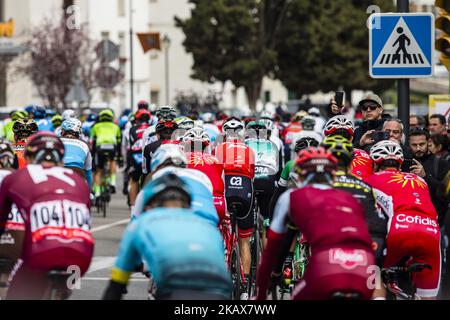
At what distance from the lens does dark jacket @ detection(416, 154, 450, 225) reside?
12484 mm

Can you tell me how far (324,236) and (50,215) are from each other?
5.86 feet

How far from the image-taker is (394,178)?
34.7ft

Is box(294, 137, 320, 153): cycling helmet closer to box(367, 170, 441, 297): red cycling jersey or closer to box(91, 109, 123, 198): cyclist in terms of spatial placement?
box(367, 170, 441, 297): red cycling jersey

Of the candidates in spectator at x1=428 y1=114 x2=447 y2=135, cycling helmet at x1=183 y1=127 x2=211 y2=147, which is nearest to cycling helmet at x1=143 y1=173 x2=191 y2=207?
cycling helmet at x1=183 y1=127 x2=211 y2=147

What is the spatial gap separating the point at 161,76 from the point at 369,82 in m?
16.7

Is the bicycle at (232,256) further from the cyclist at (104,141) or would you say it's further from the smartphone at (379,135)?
the cyclist at (104,141)

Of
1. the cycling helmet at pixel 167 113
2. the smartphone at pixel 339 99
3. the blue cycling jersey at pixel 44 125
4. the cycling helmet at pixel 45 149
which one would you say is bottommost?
the blue cycling jersey at pixel 44 125

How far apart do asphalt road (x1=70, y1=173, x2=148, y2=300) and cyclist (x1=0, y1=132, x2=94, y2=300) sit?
202 inches

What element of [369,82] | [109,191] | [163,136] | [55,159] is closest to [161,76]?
[369,82]

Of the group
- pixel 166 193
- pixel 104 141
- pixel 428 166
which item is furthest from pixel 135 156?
pixel 166 193

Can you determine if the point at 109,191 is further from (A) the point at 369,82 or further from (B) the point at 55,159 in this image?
(A) the point at 369,82

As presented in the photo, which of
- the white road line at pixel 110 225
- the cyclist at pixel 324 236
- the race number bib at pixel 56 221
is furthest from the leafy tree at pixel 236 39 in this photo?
the cyclist at pixel 324 236

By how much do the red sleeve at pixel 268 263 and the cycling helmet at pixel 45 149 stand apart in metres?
1.59

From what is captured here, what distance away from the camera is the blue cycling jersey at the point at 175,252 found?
293 inches
